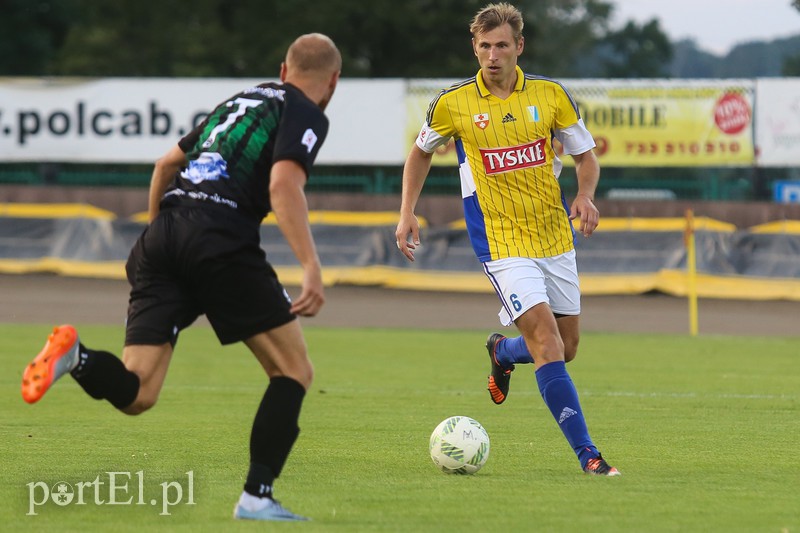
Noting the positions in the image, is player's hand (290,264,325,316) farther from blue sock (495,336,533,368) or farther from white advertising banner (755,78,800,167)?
white advertising banner (755,78,800,167)

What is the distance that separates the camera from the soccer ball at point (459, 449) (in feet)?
23.1

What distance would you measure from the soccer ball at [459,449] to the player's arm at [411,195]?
111cm

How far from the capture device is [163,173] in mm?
6035

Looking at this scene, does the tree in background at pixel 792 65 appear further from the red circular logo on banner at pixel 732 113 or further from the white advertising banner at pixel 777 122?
the red circular logo on banner at pixel 732 113

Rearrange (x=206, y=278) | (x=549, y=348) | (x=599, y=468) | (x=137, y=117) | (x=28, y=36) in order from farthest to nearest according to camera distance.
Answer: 1. (x=28, y=36)
2. (x=137, y=117)
3. (x=549, y=348)
4. (x=599, y=468)
5. (x=206, y=278)

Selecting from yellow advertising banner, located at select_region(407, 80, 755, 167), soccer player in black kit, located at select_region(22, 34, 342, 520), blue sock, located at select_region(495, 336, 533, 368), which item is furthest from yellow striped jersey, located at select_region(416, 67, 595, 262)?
yellow advertising banner, located at select_region(407, 80, 755, 167)

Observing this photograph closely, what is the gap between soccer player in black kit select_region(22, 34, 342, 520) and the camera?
18.4 ft

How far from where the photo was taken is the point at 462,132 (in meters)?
7.75

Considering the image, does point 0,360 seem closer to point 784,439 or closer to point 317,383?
point 317,383

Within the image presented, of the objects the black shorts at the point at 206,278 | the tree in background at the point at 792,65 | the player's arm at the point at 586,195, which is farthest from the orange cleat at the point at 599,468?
the tree in background at the point at 792,65

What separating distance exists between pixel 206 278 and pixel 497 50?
2.55m

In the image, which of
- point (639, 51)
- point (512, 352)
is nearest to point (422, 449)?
point (512, 352)

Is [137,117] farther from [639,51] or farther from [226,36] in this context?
[639,51]

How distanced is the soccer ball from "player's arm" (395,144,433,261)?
1106 millimetres
